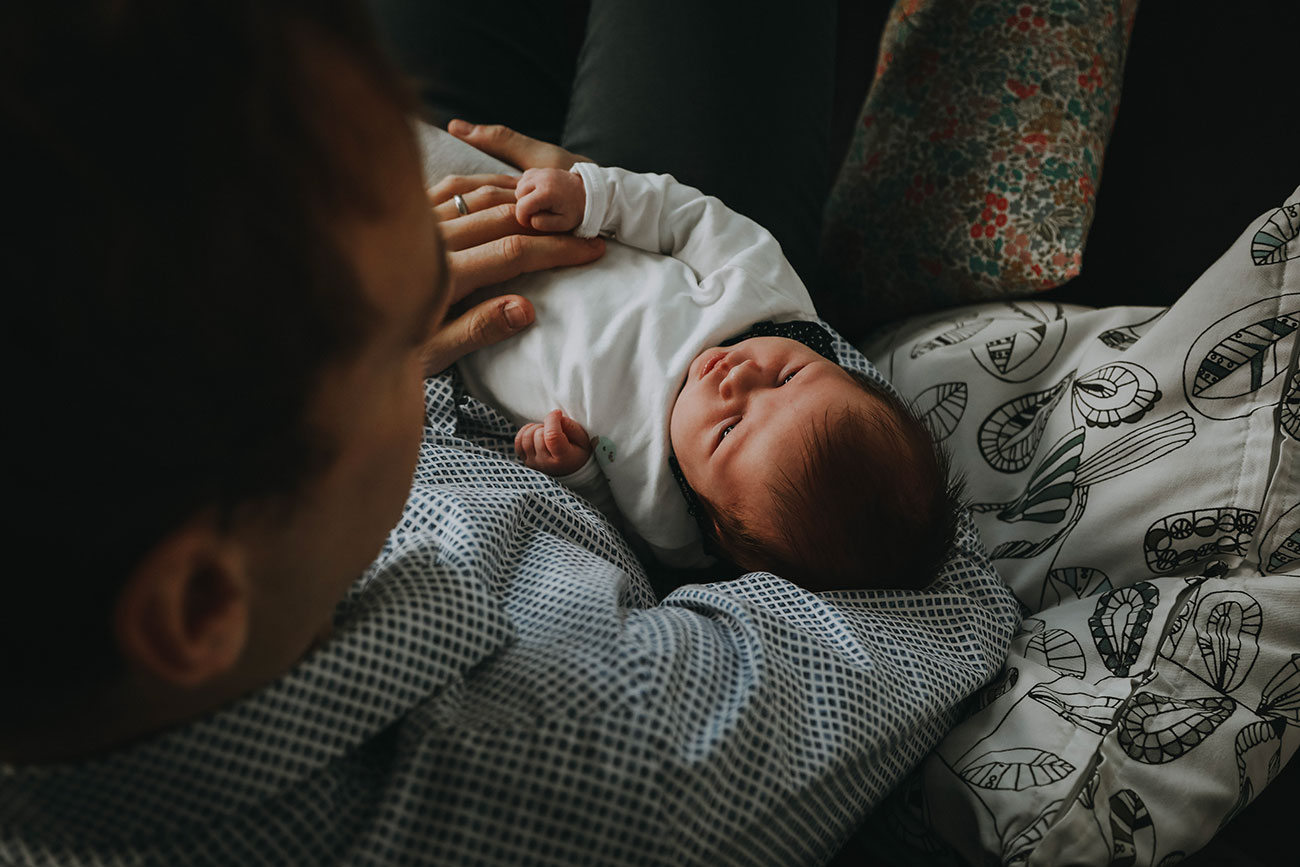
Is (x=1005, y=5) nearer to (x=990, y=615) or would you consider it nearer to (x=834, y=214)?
(x=834, y=214)

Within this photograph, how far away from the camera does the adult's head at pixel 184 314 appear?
346mm

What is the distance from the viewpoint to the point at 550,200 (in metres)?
1.00

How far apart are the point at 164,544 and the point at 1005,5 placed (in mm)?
1217

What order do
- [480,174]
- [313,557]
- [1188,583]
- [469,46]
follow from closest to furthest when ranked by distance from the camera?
[313,557]
[1188,583]
[480,174]
[469,46]

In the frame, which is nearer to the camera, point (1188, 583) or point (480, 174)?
point (1188, 583)

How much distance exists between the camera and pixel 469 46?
124cm

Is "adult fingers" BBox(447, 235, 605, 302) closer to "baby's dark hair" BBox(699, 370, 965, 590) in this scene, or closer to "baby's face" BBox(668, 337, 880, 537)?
"baby's face" BBox(668, 337, 880, 537)

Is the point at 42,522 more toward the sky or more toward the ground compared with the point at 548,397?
more toward the sky

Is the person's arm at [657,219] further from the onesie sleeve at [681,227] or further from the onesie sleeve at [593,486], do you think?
the onesie sleeve at [593,486]

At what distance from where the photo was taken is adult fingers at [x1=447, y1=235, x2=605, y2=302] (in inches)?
38.9

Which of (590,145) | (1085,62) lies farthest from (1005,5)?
(590,145)

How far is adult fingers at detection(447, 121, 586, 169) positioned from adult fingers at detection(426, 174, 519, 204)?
0.05 meters

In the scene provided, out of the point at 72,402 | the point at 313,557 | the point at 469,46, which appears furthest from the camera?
the point at 469,46

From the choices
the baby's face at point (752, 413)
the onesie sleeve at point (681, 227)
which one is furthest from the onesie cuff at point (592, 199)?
the baby's face at point (752, 413)
